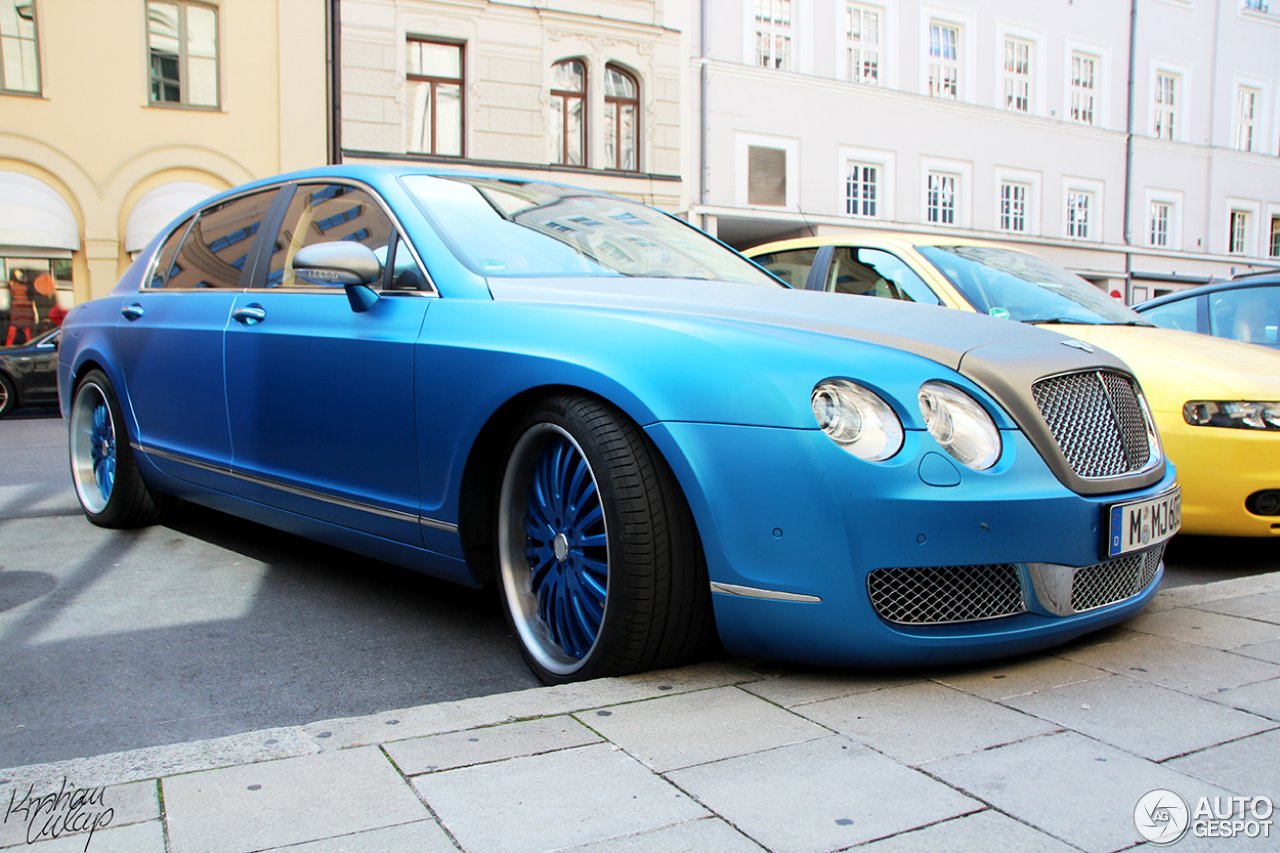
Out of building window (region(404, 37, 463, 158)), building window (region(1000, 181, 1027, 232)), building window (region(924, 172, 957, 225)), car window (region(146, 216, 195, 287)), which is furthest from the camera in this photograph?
building window (region(1000, 181, 1027, 232))

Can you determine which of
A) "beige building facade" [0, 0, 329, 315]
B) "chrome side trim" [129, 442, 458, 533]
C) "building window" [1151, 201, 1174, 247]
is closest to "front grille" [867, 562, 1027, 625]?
"chrome side trim" [129, 442, 458, 533]

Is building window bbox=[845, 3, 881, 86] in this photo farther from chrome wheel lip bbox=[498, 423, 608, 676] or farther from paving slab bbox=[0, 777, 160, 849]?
paving slab bbox=[0, 777, 160, 849]

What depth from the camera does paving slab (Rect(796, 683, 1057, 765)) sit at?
207 centimetres

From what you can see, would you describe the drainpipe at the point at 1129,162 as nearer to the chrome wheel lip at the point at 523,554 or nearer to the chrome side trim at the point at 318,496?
the chrome side trim at the point at 318,496

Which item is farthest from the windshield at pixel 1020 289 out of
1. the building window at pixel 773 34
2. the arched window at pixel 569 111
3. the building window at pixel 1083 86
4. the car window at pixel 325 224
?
the building window at pixel 1083 86

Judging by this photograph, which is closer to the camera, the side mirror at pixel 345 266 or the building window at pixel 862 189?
the side mirror at pixel 345 266

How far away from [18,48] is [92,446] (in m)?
14.2

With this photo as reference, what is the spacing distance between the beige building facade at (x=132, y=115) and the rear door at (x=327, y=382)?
14.3 metres

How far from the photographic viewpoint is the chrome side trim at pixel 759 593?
237 centimetres

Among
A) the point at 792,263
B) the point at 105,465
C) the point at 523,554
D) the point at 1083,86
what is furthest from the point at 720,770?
the point at 1083,86

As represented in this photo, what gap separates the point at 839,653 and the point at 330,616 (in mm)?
1903

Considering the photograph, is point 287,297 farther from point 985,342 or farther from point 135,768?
point 985,342

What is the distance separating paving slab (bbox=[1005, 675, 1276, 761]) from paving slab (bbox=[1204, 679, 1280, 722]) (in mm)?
39

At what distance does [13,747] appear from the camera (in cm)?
246
